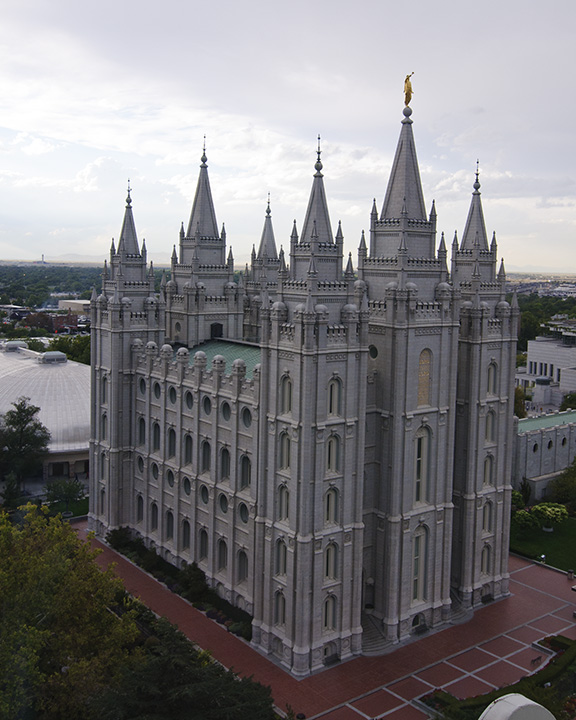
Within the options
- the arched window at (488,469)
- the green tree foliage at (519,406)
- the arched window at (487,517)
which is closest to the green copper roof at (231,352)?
the arched window at (488,469)

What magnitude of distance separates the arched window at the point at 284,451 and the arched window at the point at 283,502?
132cm

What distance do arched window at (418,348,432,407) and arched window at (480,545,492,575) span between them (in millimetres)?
13684

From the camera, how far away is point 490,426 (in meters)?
53.1

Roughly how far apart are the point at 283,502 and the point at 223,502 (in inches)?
329

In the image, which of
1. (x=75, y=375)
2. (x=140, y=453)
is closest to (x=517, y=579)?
(x=140, y=453)

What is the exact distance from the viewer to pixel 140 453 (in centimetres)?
6103

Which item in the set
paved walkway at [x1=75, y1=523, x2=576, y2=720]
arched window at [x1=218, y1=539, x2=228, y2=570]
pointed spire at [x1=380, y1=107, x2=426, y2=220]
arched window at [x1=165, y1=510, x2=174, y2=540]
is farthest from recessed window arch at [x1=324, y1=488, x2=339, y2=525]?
pointed spire at [x1=380, y1=107, x2=426, y2=220]

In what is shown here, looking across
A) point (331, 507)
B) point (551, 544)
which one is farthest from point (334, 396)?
point (551, 544)

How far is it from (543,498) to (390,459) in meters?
35.4

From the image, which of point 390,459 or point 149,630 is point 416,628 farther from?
point 149,630

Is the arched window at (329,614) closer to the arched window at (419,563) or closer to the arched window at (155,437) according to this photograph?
the arched window at (419,563)

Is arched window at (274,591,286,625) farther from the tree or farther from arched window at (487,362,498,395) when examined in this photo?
the tree

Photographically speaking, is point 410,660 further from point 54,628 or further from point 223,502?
point 54,628

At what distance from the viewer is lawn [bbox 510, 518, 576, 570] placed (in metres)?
60.7
